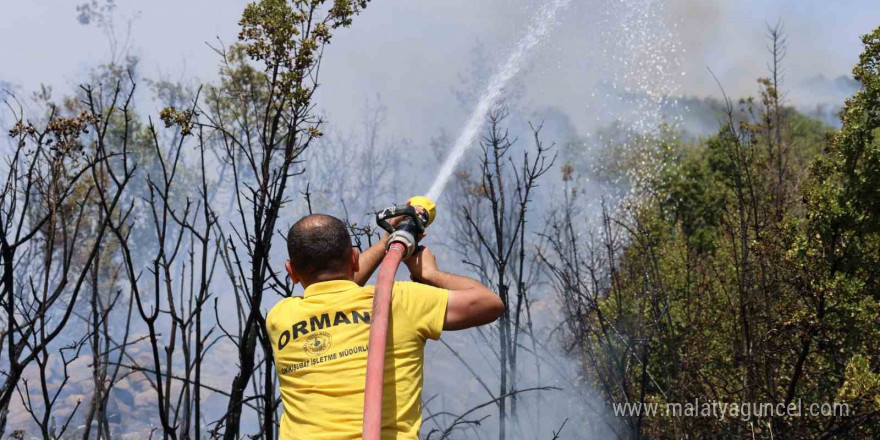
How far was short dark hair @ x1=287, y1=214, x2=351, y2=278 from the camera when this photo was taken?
194 cm

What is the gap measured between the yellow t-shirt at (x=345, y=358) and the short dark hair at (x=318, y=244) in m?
0.05

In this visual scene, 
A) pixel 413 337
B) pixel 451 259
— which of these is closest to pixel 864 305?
pixel 413 337

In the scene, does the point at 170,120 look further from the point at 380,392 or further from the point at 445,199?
the point at 445,199

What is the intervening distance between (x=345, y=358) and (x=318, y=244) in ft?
0.96

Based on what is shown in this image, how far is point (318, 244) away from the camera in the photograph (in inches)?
76.7

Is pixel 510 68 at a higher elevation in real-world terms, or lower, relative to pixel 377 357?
higher

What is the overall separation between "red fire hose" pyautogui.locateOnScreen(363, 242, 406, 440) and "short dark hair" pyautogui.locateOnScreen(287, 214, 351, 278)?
157mm

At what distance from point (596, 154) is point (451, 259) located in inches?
308

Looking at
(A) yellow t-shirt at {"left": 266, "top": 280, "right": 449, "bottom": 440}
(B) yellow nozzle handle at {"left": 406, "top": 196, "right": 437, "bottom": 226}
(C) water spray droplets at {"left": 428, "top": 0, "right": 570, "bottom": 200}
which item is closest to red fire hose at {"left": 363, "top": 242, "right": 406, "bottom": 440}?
(A) yellow t-shirt at {"left": 266, "top": 280, "right": 449, "bottom": 440}

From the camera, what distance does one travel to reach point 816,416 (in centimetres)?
582

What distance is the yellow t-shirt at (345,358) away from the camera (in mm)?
1795

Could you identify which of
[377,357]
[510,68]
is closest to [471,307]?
[377,357]

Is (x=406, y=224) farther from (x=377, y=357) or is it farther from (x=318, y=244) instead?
(x=377, y=357)

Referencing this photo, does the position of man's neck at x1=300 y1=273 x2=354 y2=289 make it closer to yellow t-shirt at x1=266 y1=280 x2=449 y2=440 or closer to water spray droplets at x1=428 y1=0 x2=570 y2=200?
yellow t-shirt at x1=266 y1=280 x2=449 y2=440
